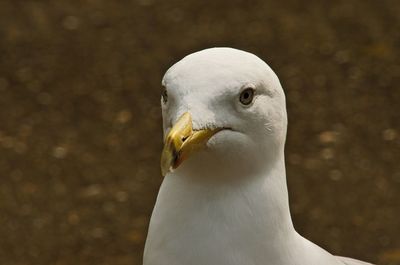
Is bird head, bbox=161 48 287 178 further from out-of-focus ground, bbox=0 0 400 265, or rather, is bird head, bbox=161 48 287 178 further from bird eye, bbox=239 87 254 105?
out-of-focus ground, bbox=0 0 400 265

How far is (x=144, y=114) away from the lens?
4930 millimetres

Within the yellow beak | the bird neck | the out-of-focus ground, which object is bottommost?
the out-of-focus ground

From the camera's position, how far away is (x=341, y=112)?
16.2ft

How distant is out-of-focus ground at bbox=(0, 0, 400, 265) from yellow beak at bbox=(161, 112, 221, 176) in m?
2.13

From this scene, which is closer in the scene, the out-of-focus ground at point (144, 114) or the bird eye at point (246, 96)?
the bird eye at point (246, 96)

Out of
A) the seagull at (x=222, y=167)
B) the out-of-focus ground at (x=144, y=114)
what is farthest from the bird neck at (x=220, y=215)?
the out-of-focus ground at (x=144, y=114)

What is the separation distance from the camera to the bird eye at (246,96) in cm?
220

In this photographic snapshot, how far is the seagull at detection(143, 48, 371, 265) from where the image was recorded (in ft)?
7.07

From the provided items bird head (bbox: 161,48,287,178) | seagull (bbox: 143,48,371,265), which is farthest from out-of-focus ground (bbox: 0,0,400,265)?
bird head (bbox: 161,48,287,178)

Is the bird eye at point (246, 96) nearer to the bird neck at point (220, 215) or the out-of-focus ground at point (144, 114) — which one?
the bird neck at point (220, 215)

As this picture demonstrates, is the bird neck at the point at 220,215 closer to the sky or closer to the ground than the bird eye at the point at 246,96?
closer to the ground

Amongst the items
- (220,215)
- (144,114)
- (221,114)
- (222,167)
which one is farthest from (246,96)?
(144,114)

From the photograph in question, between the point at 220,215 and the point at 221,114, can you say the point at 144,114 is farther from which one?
the point at 221,114

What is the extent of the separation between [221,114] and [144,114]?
2777 millimetres
